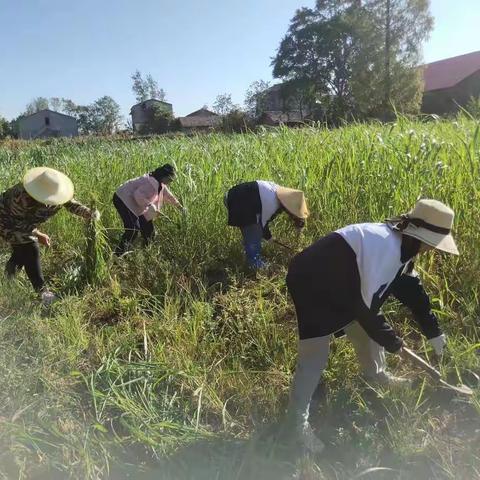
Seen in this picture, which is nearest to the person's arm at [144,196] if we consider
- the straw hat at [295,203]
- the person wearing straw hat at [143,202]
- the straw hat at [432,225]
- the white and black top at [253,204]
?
the person wearing straw hat at [143,202]

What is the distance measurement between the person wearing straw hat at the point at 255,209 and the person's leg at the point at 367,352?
130 centimetres

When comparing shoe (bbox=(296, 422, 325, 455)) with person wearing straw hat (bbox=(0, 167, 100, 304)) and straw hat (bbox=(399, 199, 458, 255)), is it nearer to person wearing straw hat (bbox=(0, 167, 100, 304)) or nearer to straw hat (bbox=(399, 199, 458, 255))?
straw hat (bbox=(399, 199, 458, 255))

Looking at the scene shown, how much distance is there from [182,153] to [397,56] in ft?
118

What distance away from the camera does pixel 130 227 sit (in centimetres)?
461

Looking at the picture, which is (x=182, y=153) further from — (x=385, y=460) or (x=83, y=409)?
A: (x=385, y=460)

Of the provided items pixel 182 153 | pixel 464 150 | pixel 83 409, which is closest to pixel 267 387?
pixel 83 409

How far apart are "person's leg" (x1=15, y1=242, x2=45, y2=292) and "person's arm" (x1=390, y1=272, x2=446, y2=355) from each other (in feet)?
9.33

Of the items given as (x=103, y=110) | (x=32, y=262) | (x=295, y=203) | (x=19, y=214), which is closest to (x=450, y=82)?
(x=295, y=203)

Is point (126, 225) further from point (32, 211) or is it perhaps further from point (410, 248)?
point (410, 248)

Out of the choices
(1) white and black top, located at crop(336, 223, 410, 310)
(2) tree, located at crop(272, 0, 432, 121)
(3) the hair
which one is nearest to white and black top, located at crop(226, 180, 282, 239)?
(3) the hair

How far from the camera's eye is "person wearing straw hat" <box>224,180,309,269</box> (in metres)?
3.71

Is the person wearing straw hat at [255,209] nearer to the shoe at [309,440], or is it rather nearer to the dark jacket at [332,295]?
the dark jacket at [332,295]

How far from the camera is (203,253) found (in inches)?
161

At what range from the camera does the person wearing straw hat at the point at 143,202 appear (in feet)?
14.5
